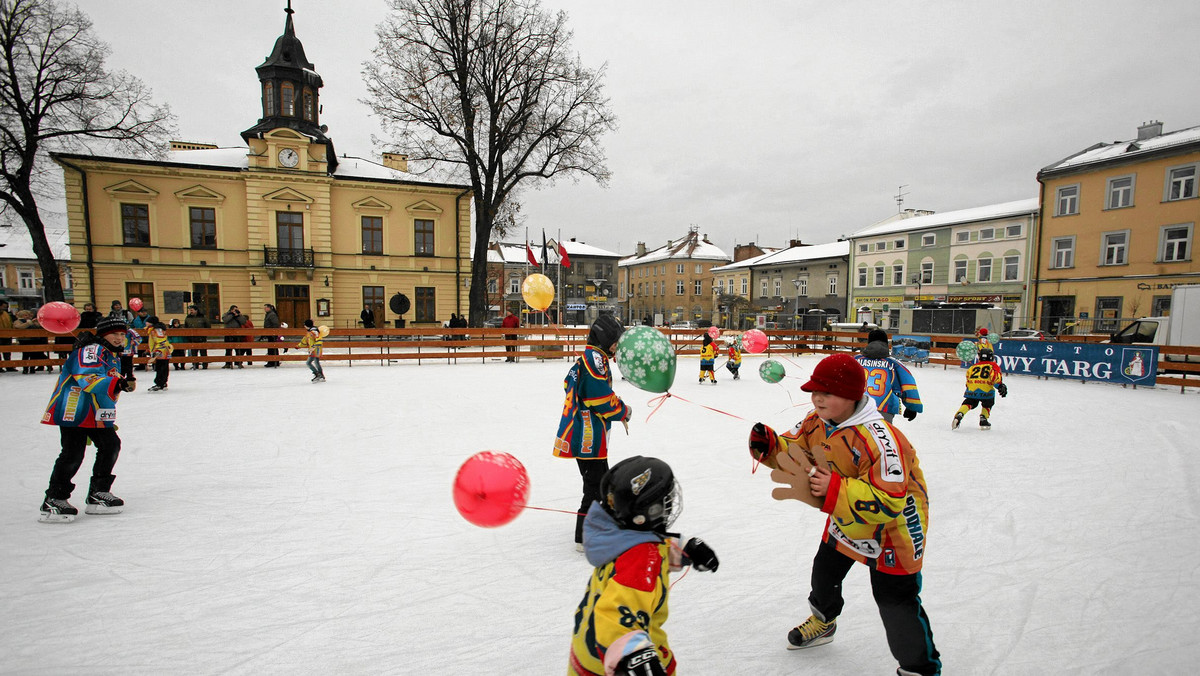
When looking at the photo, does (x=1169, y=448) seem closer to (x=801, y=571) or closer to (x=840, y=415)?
(x=801, y=571)

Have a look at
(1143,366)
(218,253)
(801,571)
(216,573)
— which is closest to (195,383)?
(216,573)

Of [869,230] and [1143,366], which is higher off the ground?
[869,230]

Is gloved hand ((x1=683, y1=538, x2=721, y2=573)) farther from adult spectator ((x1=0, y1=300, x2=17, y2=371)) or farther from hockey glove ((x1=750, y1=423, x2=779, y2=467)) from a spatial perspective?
adult spectator ((x1=0, y1=300, x2=17, y2=371))

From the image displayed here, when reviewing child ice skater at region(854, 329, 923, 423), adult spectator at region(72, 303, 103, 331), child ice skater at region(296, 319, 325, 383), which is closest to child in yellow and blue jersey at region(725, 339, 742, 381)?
child ice skater at region(854, 329, 923, 423)

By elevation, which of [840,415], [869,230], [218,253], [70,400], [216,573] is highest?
[869,230]

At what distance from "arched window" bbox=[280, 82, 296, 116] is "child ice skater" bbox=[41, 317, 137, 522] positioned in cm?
2632

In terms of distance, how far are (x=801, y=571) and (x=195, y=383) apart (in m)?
12.7

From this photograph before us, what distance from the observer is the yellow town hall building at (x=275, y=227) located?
881 inches

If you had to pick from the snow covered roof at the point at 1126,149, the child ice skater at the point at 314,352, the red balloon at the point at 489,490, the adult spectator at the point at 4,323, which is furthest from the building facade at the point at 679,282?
the red balloon at the point at 489,490

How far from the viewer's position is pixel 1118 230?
79.5 ft

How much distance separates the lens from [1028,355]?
1420cm

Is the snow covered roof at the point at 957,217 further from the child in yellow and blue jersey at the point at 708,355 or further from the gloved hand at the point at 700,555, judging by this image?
the gloved hand at the point at 700,555

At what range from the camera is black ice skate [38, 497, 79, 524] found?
13.5 feet

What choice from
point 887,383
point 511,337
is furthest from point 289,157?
point 887,383
